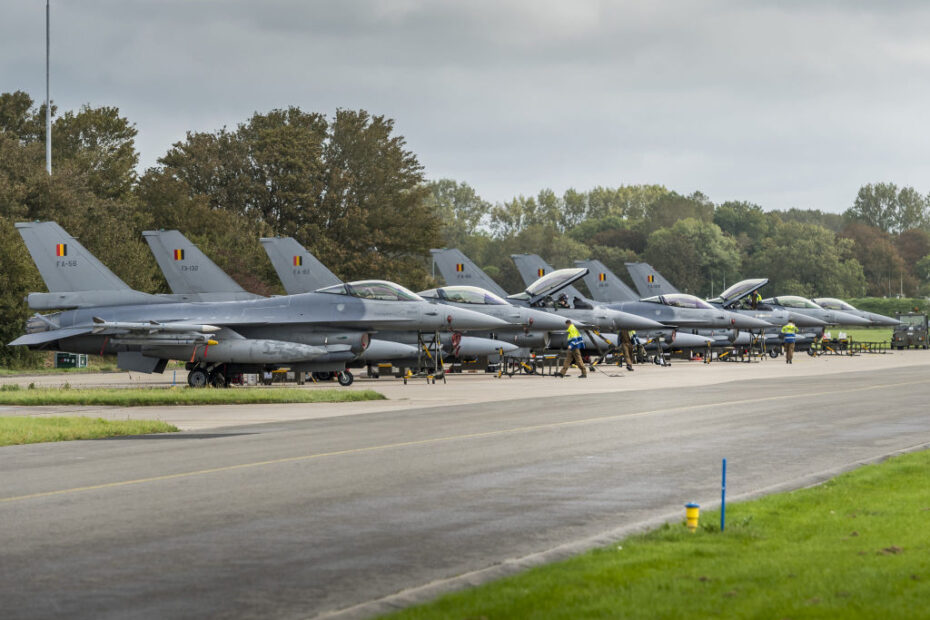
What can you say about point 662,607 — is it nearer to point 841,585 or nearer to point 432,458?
point 841,585

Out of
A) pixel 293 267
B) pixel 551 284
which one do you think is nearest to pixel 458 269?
pixel 551 284

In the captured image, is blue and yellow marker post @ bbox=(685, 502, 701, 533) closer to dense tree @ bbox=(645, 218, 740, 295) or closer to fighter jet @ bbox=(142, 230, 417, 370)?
fighter jet @ bbox=(142, 230, 417, 370)

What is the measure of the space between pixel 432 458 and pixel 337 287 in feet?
61.0

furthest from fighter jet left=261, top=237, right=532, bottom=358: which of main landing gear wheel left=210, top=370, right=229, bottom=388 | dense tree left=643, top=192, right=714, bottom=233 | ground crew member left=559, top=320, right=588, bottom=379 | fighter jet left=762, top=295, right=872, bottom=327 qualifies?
dense tree left=643, top=192, right=714, bottom=233

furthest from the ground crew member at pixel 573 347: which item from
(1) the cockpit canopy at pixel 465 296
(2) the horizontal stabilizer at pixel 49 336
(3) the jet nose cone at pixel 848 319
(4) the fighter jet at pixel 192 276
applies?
(3) the jet nose cone at pixel 848 319

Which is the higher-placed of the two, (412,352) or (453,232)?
(453,232)

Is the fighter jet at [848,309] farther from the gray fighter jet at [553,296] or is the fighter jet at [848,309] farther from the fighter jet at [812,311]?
the gray fighter jet at [553,296]

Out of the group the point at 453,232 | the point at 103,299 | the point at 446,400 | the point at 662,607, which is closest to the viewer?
the point at 662,607

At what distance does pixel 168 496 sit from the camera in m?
10.6

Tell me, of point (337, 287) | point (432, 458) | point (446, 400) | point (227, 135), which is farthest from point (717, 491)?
point (227, 135)

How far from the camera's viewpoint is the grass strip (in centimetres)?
2389

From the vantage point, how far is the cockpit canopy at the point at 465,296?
37.2 m

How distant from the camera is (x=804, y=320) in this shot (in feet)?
192

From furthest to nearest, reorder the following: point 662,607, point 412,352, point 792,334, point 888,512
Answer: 1. point 792,334
2. point 412,352
3. point 888,512
4. point 662,607
